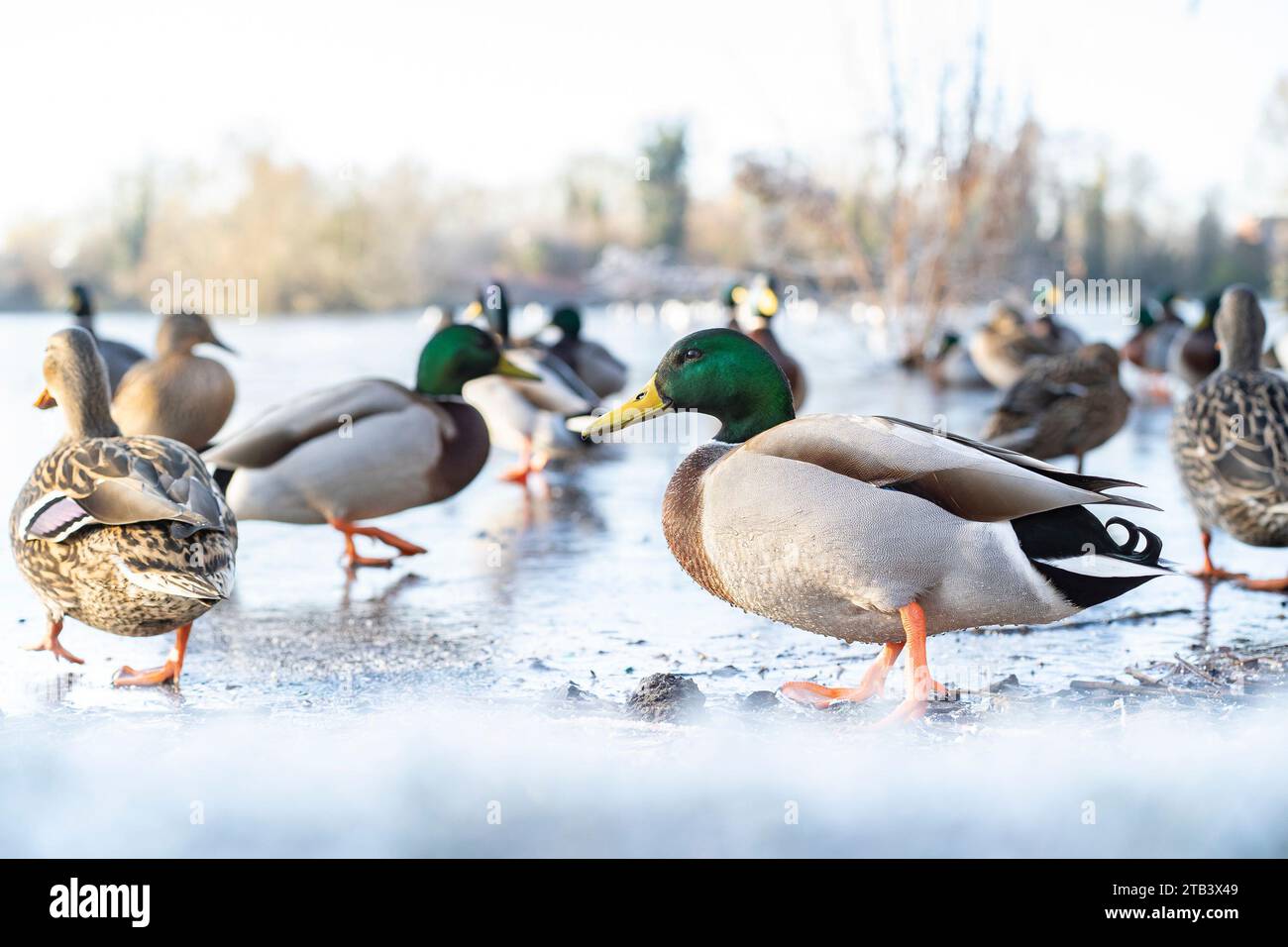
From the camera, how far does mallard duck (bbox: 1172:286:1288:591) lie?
4027 millimetres

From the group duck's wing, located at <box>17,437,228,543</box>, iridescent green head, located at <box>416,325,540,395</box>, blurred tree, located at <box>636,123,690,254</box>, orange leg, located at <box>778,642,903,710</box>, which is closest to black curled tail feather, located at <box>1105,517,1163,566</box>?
orange leg, located at <box>778,642,903,710</box>

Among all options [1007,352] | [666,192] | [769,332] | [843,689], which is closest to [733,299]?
[769,332]

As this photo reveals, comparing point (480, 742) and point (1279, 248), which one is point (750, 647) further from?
point (1279, 248)

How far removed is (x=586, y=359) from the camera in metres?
8.77

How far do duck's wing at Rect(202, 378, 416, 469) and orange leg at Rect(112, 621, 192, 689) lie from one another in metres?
1.19

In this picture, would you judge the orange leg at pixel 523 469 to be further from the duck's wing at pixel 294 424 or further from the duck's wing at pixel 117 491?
the duck's wing at pixel 117 491

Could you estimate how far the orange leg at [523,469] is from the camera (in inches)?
262

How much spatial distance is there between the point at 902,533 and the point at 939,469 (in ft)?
0.50

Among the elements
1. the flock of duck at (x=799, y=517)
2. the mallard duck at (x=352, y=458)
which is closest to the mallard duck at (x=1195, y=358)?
the flock of duck at (x=799, y=517)

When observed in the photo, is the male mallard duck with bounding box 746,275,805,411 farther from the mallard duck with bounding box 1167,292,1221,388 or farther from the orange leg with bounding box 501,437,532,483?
A: the mallard duck with bounding box 1167,292,1221,388

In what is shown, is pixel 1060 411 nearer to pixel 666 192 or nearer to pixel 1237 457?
pixel 1237 457

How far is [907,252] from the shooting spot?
13.1m
